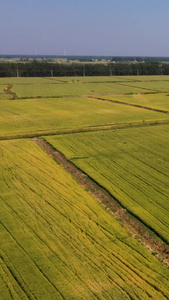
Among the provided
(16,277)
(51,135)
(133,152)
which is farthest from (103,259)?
(51,135)

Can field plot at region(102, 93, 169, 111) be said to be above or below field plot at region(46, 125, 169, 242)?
above

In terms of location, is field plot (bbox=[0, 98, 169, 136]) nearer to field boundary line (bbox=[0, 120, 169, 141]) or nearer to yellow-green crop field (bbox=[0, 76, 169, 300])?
yellow-green crop field (bbox=[0, 76, 169, 300])

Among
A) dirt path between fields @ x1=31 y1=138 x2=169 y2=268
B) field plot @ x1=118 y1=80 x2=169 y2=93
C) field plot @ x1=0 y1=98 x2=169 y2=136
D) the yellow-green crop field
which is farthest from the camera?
field plot @ x1=118 y1=80 x2=169 y2=93

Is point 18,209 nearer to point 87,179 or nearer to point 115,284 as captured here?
point 87,179

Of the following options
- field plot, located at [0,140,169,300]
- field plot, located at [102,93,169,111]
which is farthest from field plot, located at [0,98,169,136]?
field plot, located at [0,140,169,300]

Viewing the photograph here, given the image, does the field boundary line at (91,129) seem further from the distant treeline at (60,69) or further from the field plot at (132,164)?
the distant treeline at (60,69)

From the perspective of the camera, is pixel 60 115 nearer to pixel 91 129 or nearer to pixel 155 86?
pixel 91 129

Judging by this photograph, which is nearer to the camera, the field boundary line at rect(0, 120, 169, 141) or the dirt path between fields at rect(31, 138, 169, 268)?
the dirt path between fields at rect(31, 138, 169, 268)

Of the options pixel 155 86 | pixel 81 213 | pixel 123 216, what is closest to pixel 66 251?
pixel 81 213

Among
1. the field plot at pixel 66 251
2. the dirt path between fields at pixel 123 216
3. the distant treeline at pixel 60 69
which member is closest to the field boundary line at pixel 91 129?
the dirt path between fields at pixel 123 216
